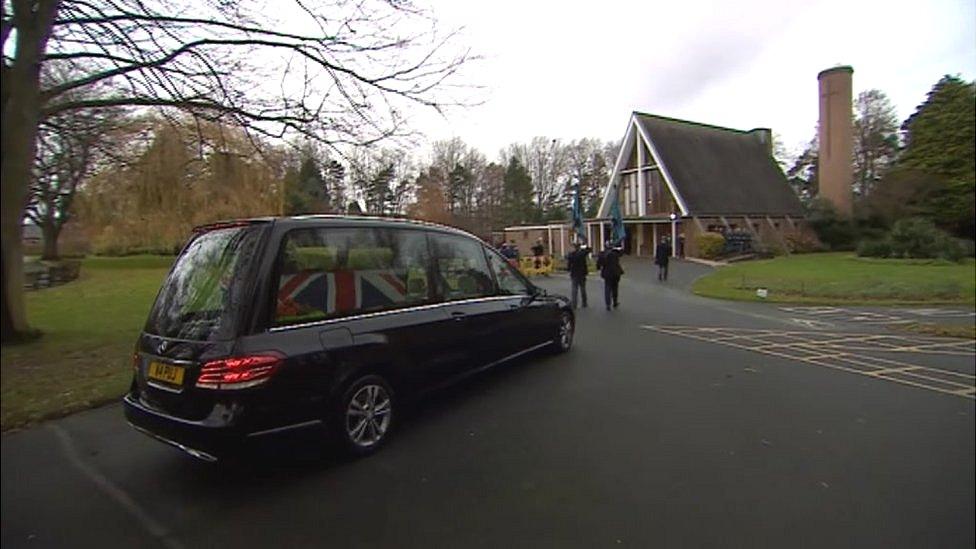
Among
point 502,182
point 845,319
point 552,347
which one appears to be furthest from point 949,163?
point 502,182

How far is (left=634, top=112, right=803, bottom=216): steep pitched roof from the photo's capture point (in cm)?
3048

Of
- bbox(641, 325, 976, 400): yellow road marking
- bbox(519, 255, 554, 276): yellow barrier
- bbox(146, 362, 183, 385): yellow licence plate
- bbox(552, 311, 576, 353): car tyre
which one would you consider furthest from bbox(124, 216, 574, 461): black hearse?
bbox(519, 255, 554, 276): yellow barrier

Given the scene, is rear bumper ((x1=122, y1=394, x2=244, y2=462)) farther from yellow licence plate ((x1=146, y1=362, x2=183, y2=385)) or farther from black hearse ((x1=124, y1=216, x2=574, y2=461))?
yellow licence plate ((x1=146, y1=362, x2=183, y2=385))

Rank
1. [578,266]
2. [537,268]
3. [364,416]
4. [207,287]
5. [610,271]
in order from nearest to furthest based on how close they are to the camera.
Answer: [207,287] → [364,416] → [578,266] → [610,271] → [537,268]

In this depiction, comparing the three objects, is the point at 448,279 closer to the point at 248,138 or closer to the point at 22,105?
the point at 248,138

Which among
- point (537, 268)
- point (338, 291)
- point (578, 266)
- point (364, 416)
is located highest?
point (338, 291)

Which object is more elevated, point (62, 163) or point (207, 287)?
point (62, 163)

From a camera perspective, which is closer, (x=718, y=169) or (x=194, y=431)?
(x=194, y=431)

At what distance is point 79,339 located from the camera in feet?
4.18

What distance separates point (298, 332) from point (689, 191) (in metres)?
30.3

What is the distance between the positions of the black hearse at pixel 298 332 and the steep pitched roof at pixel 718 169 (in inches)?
1077

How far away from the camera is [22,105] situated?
0.91 meters

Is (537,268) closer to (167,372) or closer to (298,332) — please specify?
(298,332)

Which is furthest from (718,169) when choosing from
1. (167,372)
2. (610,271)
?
(167,372)
